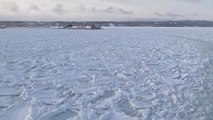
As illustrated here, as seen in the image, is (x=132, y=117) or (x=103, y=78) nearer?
(x=132, y=117)

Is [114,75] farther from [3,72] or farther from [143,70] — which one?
[3,72]

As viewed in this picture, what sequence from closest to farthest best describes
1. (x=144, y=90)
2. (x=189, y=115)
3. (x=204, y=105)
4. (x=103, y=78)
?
(x=189, y=115)
(x=204, y=105)
(x=144, y=90)
(x=103, y=78)

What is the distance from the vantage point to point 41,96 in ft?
24.9

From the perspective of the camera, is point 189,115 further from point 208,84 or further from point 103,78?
point 103,78

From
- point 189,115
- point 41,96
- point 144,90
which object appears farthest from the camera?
point 144,90

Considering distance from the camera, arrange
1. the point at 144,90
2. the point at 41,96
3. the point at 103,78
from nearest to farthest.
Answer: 1. the point at 41,96
2. the point at 144,90
3. the point at 103,78

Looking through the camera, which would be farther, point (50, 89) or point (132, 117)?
point (50, 89)

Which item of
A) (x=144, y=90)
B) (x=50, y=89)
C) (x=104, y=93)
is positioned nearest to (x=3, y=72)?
(x=50, y=89)

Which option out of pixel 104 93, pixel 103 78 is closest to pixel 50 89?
pixel 104 93

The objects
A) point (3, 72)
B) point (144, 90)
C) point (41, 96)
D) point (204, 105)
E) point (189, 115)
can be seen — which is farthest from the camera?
point (3, 72)

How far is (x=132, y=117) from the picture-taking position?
239 inches

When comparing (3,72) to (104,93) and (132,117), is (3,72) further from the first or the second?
(132,117)

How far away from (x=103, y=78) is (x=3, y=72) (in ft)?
10.4

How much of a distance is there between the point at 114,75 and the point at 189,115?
4.62 metres
